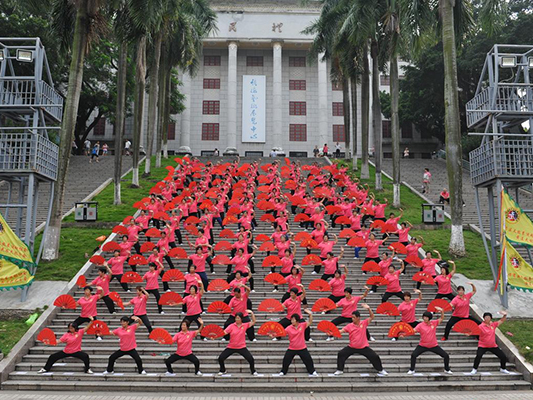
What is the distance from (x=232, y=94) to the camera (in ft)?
156

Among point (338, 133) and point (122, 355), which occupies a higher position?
point (338, 133)

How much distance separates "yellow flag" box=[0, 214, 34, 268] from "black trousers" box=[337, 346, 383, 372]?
8979 mm

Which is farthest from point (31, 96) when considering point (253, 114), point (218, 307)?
point (253, 114)

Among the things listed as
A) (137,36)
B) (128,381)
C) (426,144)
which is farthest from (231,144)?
(128,381)

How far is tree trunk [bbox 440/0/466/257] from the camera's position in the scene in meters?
17.2

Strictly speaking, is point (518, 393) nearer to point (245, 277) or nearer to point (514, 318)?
point (514, 318)

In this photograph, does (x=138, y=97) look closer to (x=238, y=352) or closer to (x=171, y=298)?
(x=171, y=298)

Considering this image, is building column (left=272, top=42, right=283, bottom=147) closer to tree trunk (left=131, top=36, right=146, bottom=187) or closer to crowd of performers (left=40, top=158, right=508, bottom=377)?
tree trunk (left=131, top=36, right=146, bottom=187)

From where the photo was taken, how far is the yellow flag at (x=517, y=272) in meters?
13.5

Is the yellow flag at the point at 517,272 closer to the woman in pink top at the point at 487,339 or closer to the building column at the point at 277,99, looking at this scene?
the woman in pink top at the point at 487,339

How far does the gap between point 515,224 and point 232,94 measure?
36.4 metres

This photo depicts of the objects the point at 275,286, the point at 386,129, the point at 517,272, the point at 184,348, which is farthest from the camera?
the point at 386,129

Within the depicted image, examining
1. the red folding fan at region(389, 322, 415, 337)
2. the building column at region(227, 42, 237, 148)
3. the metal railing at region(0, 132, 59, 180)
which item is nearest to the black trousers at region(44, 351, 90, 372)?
the red folding fan at region(389, 322, 415, 337)

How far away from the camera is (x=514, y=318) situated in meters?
13.2
